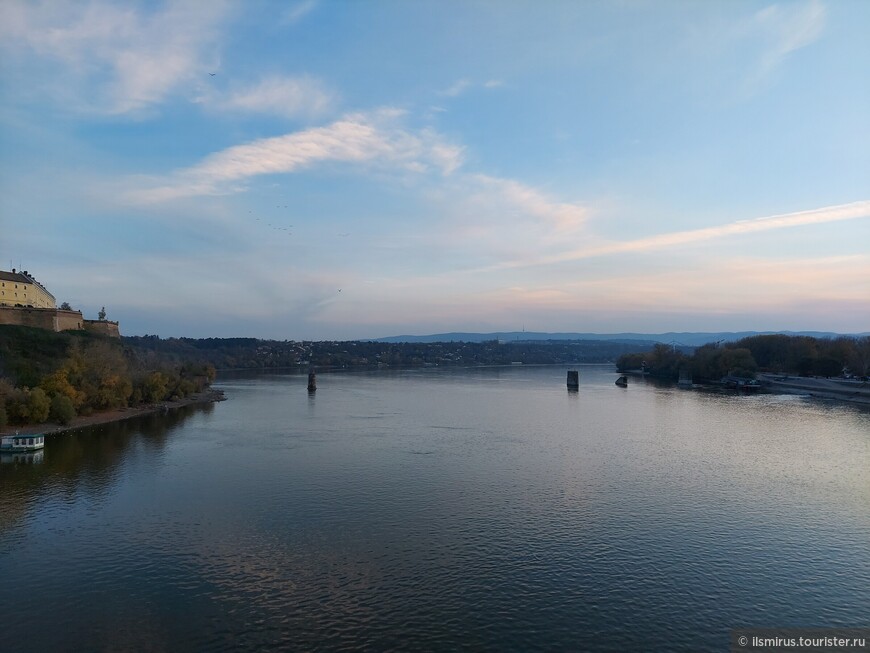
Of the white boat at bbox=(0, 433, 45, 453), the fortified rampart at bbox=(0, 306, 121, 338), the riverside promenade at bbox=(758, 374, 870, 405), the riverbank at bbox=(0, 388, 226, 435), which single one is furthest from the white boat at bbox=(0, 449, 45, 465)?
the riverside promenade at bbox=(758, 374, 870, 405)

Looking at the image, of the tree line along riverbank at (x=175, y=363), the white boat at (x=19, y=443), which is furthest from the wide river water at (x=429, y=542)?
the tree line along riverbank at (x=175, y=363)

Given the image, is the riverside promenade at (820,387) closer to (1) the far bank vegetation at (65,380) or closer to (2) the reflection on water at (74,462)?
(2) the reflection on water at (74,462)

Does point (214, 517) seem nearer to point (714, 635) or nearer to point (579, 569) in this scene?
point (579, 569)

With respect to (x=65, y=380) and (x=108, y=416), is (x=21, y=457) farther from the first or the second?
(x=108, y=416)

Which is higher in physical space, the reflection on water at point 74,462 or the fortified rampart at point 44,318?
the fortified rampart at point 44,318

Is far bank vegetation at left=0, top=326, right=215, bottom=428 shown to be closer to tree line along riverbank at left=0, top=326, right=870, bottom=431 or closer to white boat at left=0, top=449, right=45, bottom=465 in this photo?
tree line along riverbank at left=0, top=326, right=870, bottom=431

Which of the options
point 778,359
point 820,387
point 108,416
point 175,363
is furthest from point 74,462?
point 778,359
